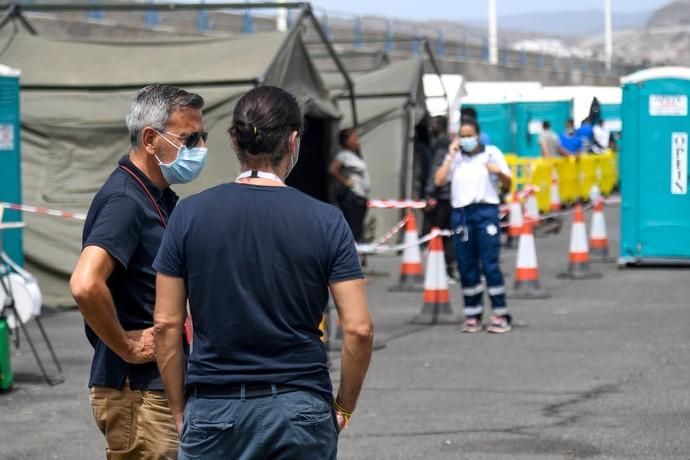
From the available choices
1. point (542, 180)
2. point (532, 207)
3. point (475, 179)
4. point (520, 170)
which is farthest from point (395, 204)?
point (520, 170)

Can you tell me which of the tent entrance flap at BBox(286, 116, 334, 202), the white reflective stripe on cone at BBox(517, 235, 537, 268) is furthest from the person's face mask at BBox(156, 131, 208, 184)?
the tent entrance flap at BBox(286, 116, 334, 202)

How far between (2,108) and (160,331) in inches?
401

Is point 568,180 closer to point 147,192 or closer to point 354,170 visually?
point 354,170

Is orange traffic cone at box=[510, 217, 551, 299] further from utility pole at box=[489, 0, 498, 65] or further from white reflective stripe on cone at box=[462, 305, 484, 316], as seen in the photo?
utility pole at box=[489, 0, 498, 65]

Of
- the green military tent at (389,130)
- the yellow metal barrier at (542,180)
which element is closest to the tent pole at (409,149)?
the green military tent at (389,130)

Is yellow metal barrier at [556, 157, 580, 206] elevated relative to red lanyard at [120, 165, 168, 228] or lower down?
lower down

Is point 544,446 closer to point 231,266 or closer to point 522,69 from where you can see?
point 231,266

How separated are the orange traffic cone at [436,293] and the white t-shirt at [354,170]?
14.3 ft

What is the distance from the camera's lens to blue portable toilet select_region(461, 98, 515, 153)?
102 ft

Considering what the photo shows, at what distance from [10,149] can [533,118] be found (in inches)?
747

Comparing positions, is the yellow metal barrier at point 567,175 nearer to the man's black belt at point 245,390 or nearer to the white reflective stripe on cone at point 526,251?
the white reflective stripe on cone at point 526,251

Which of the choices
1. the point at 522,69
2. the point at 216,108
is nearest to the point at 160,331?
the point at 216,108

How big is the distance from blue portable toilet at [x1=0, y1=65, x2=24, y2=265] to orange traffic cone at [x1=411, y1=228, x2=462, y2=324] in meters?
3.96

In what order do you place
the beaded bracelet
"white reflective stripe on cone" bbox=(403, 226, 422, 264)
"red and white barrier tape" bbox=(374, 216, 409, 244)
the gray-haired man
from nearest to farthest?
the beaded bracelet, the gray-haired man, "white reflective stripe on cone" bbox=(403, 226, 422, 264), "red and white barrier tape" bbox=(374, 216, 409, 244)
